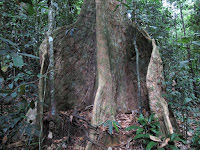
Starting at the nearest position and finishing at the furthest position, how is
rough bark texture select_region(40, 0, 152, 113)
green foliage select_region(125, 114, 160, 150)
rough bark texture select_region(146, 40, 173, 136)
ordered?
green foliage select_region(125, 114, 160, 150), rough bark texture select_region(146, 40, 173, 136), rough bark texture select_region(40, 0, 152, 113)

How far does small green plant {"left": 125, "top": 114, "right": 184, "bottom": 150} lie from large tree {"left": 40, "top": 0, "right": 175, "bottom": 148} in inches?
17.3

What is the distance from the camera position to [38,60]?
18.8 ft

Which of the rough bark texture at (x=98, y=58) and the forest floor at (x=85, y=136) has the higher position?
the rough bark texture at (x=98, y=58)

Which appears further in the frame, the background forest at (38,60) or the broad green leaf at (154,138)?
the broad green leaf at (154,138)

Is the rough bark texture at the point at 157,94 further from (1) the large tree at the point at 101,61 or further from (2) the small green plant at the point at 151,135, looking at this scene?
(2) the small green plant at the point at 151,135

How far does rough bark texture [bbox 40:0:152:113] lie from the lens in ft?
12.1

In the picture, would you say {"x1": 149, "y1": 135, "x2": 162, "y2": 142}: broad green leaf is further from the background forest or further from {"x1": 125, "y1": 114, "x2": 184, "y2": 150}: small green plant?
the background forest

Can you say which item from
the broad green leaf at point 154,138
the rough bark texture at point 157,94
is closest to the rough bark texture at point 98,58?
the rough bark texture at point 157,94

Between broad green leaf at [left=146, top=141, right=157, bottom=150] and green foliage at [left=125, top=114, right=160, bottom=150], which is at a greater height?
green foliage at [left=125, top=114, right=160, bottom=150]

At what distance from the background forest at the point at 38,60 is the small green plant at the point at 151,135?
0.63m

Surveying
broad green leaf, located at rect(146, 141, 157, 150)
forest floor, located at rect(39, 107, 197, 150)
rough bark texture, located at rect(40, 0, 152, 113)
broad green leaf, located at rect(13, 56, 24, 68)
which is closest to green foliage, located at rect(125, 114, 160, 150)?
broad green leaf, located at rect(146, 141, 157, 150)

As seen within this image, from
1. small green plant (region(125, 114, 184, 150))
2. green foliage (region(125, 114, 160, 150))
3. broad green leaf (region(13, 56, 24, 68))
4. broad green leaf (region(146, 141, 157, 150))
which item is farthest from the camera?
green foliage (region(125, 114, 160, 150))

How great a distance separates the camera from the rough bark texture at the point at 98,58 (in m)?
3.68

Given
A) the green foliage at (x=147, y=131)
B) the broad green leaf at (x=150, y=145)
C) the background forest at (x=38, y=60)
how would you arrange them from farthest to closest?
the green foliage at (x=147, y=131)
the broad green leaf at (x=150, y=145)
the background forest at (x=38, y=60)
